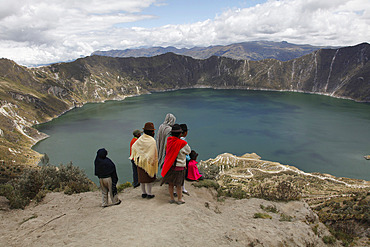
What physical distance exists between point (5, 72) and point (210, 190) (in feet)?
418

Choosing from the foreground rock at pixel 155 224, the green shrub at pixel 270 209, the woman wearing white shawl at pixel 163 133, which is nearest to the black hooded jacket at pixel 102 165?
the foreground rock at pixel 155 224

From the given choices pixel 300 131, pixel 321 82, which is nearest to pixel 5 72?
pixel 300 131

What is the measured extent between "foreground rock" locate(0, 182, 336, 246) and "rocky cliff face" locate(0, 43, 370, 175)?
1659 inches

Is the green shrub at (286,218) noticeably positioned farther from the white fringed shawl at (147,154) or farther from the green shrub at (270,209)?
the white fringed shawl at (147,154)

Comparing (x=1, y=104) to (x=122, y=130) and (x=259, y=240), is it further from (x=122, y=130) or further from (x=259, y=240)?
(x=259, y=240)

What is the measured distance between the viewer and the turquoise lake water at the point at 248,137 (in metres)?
46.5

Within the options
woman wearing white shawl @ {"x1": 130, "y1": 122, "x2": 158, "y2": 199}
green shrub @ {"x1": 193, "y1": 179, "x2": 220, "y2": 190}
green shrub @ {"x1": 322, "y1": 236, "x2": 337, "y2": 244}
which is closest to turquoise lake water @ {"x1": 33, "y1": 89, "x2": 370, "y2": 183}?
green shrub @ {"x1": 193, "y1": 179, "x2": 220, "y2": 190}

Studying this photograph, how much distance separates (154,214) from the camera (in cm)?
660

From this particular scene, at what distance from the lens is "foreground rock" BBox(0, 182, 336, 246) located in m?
5.34

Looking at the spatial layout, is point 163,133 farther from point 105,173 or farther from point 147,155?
point 105,173

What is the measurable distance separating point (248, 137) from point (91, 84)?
404ft

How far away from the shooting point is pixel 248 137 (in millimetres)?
62562

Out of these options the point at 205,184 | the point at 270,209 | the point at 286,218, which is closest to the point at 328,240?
the point at 286,218

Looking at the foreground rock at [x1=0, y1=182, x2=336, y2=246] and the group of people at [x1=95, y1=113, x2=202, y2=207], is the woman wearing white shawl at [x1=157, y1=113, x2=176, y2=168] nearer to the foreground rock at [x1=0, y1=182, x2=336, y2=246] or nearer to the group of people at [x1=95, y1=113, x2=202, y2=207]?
the group of people at [x1=95, y1=113, x2=202, y2=207]
